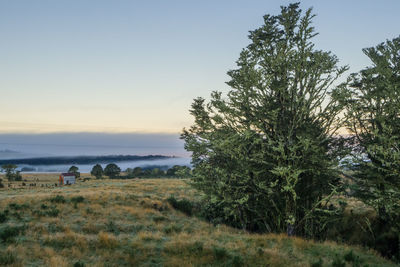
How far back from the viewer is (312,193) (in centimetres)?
1422

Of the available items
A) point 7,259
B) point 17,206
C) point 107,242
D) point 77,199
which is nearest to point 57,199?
point 77,199

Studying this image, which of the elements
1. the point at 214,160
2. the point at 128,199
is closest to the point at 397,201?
the point at 214,160

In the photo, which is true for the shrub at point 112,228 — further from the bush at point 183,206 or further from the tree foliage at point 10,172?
the tree foliage at point 10,172

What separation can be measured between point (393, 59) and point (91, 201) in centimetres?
2782

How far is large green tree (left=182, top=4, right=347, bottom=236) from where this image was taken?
13305 mm

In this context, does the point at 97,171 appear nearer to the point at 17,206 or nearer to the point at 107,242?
the point at 17,206

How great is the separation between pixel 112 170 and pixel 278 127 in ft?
318

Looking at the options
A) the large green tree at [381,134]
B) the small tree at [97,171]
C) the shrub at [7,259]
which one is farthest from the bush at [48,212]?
the small tree at [97,171]

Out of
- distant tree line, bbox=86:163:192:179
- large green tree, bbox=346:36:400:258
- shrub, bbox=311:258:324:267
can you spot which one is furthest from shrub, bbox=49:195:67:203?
distant tree line, bbox=86:163:192:179

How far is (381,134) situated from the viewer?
1373 centimetres

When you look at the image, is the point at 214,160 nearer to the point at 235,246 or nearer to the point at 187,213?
the point at 235,246

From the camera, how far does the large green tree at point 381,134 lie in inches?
487

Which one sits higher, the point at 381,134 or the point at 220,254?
the point at 381,134

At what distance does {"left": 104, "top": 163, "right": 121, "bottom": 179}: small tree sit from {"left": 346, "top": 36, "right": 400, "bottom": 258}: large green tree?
A: 3722 inches
